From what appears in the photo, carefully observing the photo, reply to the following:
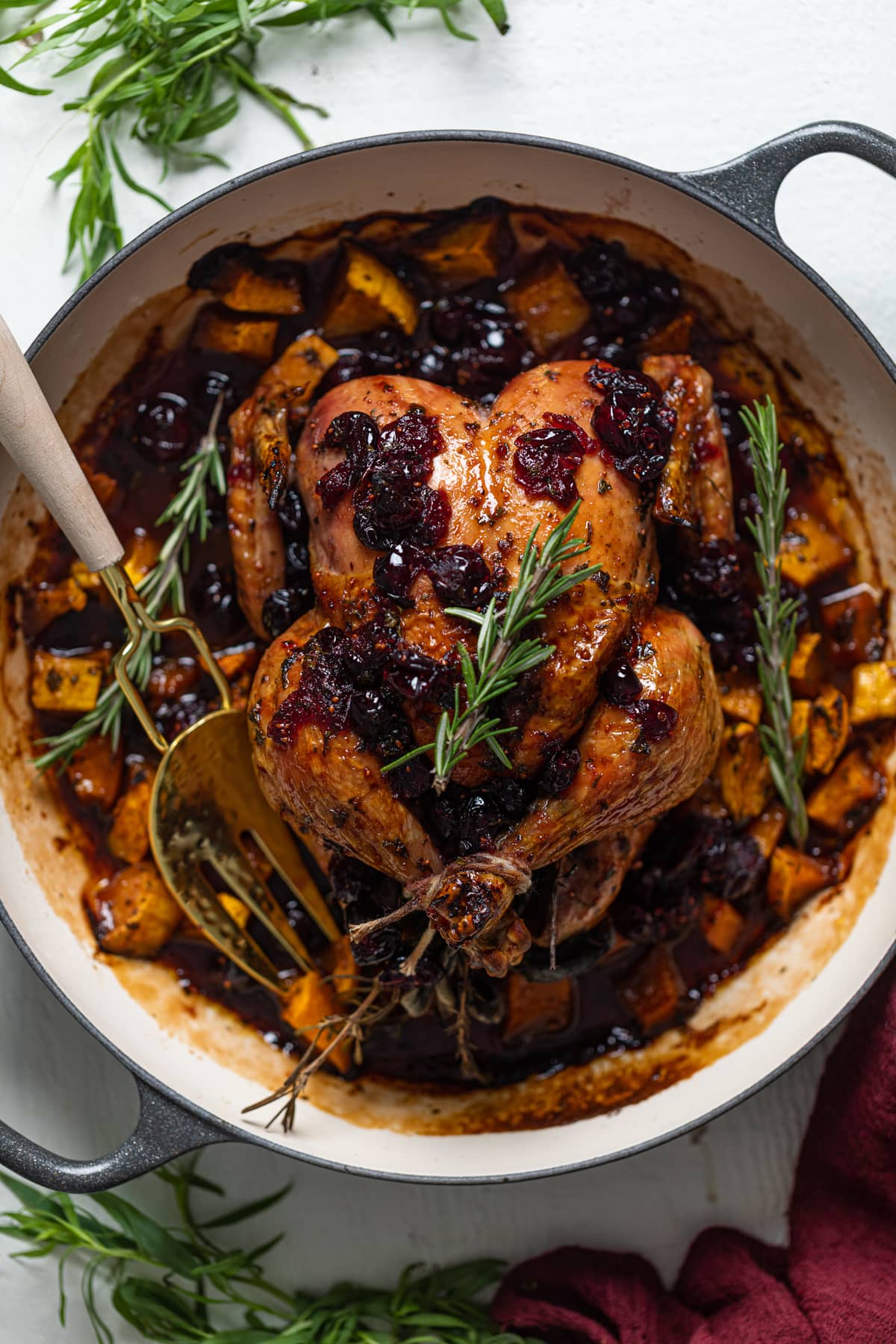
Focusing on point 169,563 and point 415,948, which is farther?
point 169,563

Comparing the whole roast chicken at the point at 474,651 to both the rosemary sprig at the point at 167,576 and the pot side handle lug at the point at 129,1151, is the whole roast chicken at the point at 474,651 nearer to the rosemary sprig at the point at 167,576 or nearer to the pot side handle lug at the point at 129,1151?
the rosemary sprig at the point at 167,576

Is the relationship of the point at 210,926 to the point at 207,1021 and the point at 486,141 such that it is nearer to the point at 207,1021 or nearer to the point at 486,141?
the point at 207,1021

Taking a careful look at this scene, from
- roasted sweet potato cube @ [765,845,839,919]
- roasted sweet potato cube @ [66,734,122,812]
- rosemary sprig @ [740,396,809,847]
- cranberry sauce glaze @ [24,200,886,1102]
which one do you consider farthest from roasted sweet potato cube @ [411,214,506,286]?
roasted sweet potato cube @ [765,845,839,919]

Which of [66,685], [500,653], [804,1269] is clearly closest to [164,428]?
[66,685]

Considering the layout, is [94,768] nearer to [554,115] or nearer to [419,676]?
[419,676]

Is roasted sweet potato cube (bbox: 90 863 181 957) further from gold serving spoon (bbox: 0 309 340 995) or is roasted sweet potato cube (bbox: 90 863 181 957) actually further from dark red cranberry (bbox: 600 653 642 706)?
dark red cranberry (bbox: 600 653 642 706)

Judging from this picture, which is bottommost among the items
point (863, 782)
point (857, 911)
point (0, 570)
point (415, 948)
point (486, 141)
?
point (857, 911)

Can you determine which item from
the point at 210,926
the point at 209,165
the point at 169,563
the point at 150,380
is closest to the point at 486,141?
the point at 209,165
